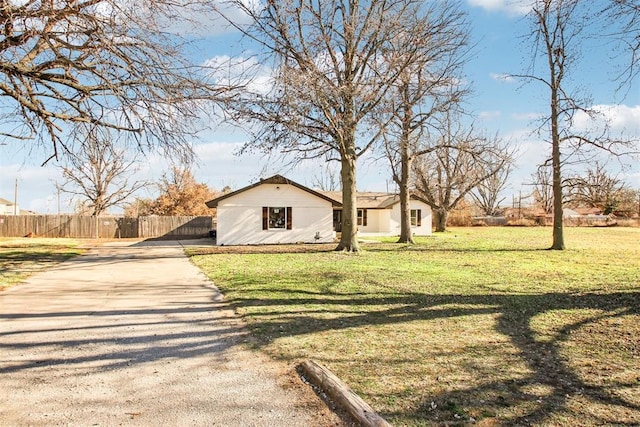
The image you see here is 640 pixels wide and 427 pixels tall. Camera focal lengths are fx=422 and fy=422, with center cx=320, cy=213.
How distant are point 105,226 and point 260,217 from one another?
15271 mm

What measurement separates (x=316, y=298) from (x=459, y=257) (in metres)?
9.10

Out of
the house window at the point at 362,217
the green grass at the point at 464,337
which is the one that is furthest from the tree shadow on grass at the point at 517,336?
the house window at the point at 362,217

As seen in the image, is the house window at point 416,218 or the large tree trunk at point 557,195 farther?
the house window at point 416,218

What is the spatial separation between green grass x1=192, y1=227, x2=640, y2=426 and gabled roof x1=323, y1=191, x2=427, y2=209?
21.0 meters

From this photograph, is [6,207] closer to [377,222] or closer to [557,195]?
[377,222]

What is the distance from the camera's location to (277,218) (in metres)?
24.1

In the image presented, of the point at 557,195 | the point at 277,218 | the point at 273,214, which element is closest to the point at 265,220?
the point at 273,214

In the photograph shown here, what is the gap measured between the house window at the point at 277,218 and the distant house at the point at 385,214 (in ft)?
24.9

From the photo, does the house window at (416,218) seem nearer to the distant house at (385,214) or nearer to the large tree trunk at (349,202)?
the distant house at (385,214)

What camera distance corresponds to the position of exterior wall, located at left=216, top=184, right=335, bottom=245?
76.1 feet

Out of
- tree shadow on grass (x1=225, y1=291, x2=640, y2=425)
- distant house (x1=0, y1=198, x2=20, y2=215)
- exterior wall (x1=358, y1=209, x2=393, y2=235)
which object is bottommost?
tree shadow on grass (x1=225, y1=291, x2=640, y2=425)

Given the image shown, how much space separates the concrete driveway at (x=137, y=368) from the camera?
3.11 meters

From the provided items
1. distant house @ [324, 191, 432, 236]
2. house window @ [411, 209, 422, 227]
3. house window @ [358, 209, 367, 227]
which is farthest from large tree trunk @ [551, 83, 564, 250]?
house window @ [358, 209, 367, 227]

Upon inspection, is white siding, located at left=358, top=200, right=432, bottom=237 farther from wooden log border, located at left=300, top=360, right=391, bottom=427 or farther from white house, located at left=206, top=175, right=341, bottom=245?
wooden log border, located at left=300, top=360, right=391, bottom=427
